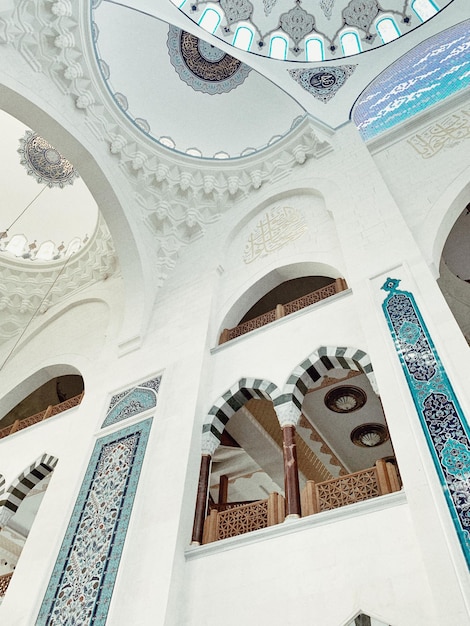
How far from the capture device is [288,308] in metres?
4.55

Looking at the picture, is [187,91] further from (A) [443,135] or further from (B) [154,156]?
(A) [443,135]

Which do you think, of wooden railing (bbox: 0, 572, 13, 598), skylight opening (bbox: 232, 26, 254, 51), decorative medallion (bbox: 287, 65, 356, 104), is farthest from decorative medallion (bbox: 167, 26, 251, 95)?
wooden railing (bbox: 0, 572, 13, 598)

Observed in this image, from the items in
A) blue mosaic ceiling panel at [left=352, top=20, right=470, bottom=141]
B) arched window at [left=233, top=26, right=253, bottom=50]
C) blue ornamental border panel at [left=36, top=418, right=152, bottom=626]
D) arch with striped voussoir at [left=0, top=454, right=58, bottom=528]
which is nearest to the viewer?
blue ornamental border panel at [left=36, top=418, right=152, bottom=626]

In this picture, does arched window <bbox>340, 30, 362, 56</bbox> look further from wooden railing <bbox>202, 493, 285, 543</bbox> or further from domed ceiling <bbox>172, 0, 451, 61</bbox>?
wooden railing <bbox>202, 493, 285, 543</bbox>

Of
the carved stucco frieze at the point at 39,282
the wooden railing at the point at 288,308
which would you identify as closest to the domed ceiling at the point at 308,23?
the carved stucco frieze at the point at 39,282

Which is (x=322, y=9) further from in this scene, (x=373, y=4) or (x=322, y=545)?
(x=322, y=545)

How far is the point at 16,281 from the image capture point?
7.07m

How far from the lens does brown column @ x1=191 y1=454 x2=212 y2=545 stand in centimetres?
322

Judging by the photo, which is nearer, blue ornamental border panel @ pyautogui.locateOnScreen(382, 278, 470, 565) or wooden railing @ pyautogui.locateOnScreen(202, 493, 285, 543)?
blue ornamental border panel @ pyautogui.locateOnScreen(382, 278, 470, 565)

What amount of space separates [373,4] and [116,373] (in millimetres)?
5613

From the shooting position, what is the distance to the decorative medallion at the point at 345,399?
18.3 feet

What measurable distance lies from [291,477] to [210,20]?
558 cm

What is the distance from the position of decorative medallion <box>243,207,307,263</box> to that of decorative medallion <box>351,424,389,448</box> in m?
2.35

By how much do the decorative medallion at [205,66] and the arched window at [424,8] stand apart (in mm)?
2147
